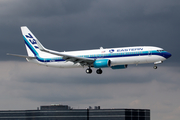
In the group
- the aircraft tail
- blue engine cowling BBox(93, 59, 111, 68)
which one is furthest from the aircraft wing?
the aircraft tail

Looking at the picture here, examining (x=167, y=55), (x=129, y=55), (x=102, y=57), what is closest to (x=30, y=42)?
(x=102, y=57)

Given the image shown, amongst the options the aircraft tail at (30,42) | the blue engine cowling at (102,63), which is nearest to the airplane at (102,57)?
the blue engine cowling at (102,63)

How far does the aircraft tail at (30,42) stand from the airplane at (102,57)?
2.35 metres

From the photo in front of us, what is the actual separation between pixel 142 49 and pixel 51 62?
96.0 ft

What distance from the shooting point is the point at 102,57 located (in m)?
105

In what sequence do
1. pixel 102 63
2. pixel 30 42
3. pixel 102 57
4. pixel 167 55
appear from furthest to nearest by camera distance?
pixel 30 42 → pixel 102 57 → pixel 102 63 → pixel 167 55

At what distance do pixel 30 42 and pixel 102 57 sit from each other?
1184 inches

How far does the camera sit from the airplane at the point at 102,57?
100688 millimetres

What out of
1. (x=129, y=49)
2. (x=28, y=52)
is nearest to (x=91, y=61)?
(x=129, y=49)

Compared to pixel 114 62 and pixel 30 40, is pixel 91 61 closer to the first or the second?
pixel 114 62

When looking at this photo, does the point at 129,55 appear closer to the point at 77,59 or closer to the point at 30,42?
the point at 77,59

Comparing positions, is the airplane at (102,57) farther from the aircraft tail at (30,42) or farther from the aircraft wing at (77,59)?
the aircraft tail at (30,42)

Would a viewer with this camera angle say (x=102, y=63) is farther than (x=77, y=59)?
No

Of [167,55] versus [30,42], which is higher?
[30,42]
